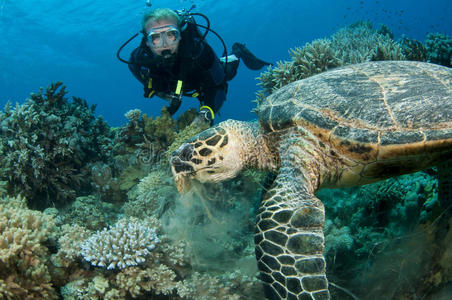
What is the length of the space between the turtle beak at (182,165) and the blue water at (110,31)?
13028 millimetres

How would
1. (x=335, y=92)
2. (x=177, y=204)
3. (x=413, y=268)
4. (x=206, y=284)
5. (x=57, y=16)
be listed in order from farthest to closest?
Result: (x=57, y=16), (x=177, y=204), (x=335, y=92), (x=206, y=284), (x=413, y=268)

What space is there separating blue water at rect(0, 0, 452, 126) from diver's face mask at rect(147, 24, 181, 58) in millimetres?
11808

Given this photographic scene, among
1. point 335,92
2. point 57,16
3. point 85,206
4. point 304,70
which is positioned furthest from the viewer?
point 57,16

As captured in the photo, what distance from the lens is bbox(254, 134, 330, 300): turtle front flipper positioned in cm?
163

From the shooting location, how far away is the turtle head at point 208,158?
8.98 feet

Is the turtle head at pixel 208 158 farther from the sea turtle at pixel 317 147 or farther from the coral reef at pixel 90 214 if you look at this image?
the coral reef at pixel 90 214

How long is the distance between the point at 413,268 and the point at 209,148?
2.18 m

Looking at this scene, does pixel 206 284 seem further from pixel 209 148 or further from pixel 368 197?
pixel 368 197

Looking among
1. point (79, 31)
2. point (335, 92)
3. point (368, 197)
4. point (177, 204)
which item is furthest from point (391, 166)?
point (79, 31)

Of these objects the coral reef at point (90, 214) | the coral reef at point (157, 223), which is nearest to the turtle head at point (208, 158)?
the coral reef at point (157, 223)

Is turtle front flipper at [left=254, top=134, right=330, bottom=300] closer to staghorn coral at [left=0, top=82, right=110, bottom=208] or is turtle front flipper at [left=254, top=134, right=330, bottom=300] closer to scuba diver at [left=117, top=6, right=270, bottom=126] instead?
scuba diver at [left=117, top=6, right=270, bottom=126]

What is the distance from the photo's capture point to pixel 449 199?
231cm

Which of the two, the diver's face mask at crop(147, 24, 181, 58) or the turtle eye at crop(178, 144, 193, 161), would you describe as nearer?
the turtle eye at crop(178, 144, 193, 161)

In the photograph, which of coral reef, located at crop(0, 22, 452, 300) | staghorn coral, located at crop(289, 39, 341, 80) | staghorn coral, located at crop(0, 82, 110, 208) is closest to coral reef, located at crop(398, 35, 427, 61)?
coral reef, located at crop(0, 22, 452, 300)
